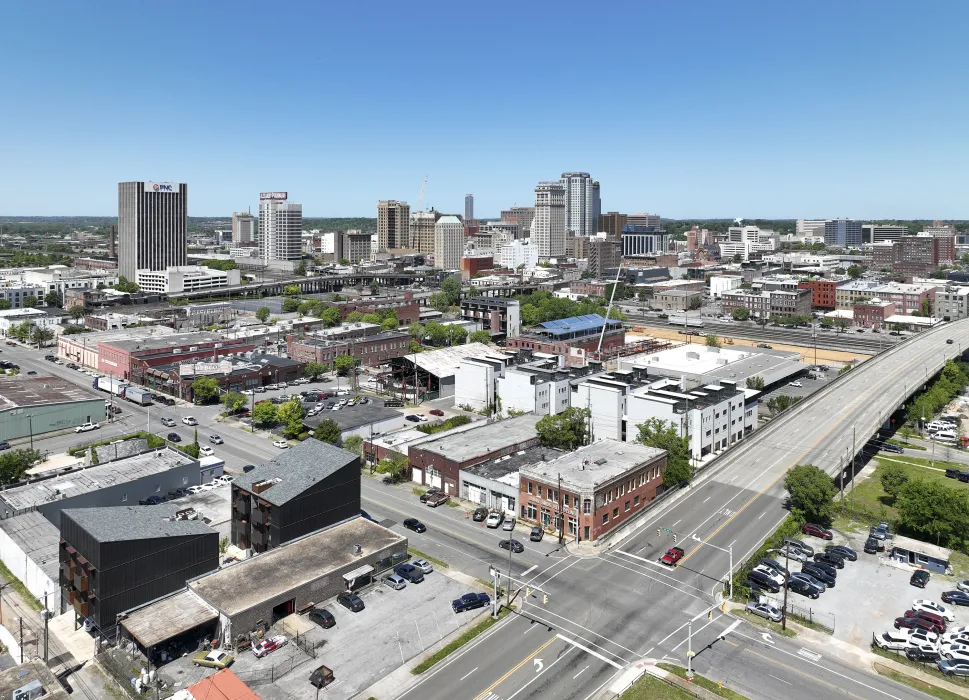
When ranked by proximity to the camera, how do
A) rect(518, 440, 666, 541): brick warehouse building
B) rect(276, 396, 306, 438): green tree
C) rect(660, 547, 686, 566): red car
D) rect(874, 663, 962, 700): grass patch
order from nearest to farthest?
rect(874, 663, 962, 700): grass patch
rect(660, 547, 686, 566): red car
rect(518, 440, 666, 541): brick warehouse building
rect(276, 396, 306, 438): green tree

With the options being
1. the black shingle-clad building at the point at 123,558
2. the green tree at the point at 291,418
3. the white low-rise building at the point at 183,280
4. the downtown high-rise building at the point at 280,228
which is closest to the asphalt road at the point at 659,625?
the black shingle-clad building at the point at 123,558

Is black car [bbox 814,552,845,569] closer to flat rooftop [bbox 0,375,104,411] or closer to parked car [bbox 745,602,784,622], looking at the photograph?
parked car [bbox 745,602,784,622]

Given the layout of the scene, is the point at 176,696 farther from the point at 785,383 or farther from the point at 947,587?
the point at 785,383

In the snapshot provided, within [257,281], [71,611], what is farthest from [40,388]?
[257,281]

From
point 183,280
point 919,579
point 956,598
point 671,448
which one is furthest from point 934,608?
point 183,280

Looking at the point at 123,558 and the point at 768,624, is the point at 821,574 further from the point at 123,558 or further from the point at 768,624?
the point at 123,558

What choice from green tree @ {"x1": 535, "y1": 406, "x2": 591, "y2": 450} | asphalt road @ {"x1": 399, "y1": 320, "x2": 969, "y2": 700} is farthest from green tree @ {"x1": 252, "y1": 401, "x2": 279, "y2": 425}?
asphalt road @ {"x1": 399, "y1": 320, "x2": 969, "y2": 700}
